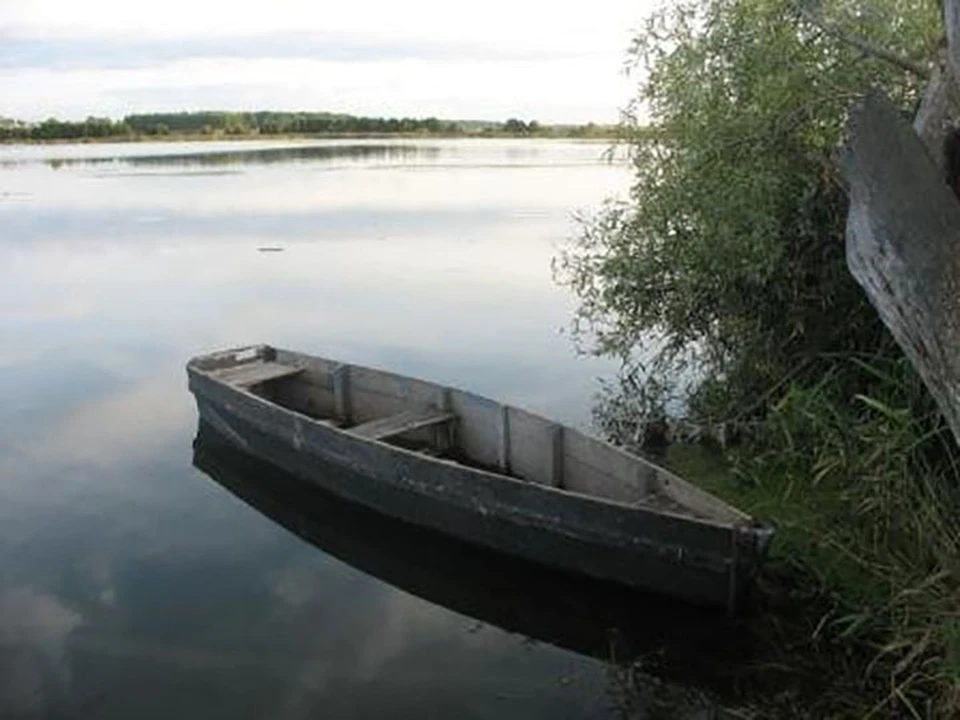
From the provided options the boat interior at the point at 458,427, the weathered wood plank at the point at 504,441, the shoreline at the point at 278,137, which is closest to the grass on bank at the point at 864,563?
the boat interior at the point at 458,427

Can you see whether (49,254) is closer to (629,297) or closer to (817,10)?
(629,297)

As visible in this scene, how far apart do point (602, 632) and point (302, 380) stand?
539 cm

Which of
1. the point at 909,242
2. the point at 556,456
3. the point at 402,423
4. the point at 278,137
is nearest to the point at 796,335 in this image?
the point at 556,456

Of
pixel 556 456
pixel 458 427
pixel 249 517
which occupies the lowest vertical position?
pixel 249 517

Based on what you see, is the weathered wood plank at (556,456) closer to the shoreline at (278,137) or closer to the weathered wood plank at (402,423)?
the weathered wood plank at (402,423)

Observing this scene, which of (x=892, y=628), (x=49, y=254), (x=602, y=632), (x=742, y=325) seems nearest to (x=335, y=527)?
(x=602, y=632)

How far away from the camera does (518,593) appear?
7281 millimetres

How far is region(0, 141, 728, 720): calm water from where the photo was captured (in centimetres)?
628

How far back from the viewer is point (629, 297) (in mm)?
9766

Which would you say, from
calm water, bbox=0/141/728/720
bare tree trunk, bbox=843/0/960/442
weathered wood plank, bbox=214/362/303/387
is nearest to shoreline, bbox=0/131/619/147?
calm water, bbox=0/141/728/720

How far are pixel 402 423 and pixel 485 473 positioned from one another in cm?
204

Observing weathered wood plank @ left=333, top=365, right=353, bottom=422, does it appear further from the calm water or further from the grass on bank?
the grass on bank

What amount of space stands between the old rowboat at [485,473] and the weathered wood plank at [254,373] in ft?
0.07

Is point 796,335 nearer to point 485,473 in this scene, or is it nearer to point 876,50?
point 876,50
